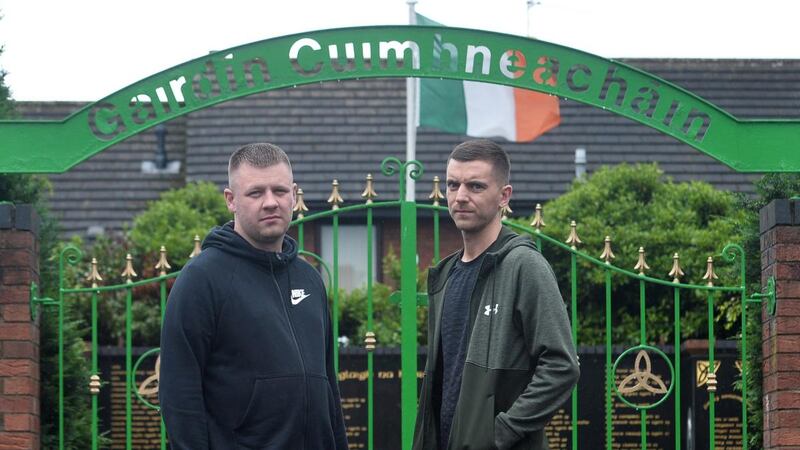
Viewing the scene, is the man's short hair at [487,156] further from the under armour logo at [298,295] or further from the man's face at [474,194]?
the under armour logo at [298,295]

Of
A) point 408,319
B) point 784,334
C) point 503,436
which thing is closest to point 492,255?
point 503,436

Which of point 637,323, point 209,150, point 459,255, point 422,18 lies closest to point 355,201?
point 209,150

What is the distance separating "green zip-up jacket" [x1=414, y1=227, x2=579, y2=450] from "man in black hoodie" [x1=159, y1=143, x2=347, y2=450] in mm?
482

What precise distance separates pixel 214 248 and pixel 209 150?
54.6 feet

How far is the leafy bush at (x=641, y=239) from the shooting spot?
12.0 meters

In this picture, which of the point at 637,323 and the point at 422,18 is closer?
the point at 637,323

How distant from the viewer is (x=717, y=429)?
9898 mm

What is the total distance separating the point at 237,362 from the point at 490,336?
87 centimetres

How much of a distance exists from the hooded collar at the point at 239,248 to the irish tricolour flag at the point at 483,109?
8964 mm

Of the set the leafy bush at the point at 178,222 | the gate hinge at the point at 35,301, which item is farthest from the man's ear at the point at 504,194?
the leafy bush at the point at 178,222

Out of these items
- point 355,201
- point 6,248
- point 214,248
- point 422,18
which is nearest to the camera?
point 214,248

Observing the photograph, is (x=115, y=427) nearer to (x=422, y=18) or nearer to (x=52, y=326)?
(x=52, y=326)

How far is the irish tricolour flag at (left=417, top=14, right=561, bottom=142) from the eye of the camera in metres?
13.9

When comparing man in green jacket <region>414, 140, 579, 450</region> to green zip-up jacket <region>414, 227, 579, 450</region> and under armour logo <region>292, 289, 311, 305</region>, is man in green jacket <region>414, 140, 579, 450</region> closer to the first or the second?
green zip-up jacket <region>414, 227, 579, 450</region>
